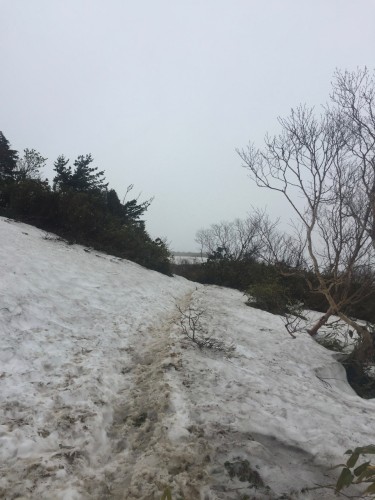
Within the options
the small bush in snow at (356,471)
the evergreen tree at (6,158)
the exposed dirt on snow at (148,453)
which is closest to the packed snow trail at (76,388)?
the exposed dirt on snow at (148,453)

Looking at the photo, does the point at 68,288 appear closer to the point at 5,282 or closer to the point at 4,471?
the point at 5,282

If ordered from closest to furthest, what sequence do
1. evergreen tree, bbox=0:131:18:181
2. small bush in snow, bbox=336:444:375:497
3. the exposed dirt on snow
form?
small bush in snow, bbox=336:444:375:497 < the exposed dirt on snow < evergreen tree, bbox=0:131:18:181

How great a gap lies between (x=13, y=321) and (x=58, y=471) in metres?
2.90

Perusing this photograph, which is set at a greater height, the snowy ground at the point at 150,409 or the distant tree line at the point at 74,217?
the distant tree line at the point at 74,217

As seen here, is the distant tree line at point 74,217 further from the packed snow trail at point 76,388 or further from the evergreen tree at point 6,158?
the evergreen tree at point 6,158

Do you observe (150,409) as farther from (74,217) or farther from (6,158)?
(6,158)

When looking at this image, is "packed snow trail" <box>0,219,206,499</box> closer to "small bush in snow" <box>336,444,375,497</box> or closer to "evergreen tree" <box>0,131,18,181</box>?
"small bush in snow" <box>336,444,375,497</box>

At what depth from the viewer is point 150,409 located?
351 centimetres

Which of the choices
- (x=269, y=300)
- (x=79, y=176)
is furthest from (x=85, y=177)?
(x=269, y=300)

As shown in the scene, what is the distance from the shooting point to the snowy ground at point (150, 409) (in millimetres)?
2500

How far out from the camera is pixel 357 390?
6.07 metres

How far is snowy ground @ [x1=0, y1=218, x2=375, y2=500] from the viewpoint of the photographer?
2500mm

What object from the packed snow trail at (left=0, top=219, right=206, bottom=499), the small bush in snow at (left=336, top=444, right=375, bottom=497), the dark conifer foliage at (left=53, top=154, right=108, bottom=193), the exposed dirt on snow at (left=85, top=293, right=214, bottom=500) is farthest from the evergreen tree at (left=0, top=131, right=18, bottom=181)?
the small bush in snow at (left=336, top=444, right=375, bottom=497)

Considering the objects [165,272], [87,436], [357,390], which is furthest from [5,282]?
[165,272]
